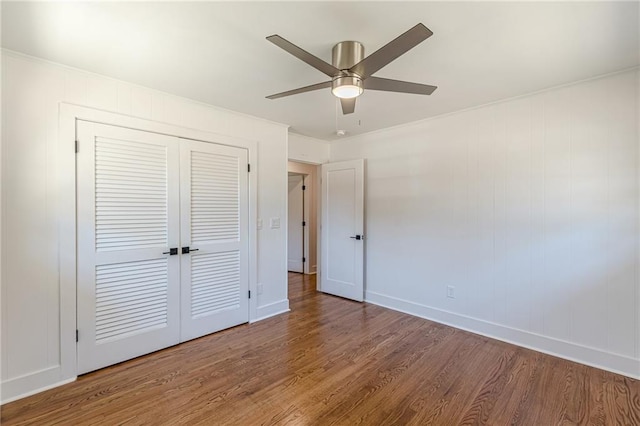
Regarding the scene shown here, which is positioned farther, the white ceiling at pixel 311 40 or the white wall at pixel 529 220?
the white wall at pixel 529 220

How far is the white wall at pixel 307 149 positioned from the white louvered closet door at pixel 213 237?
1004 millimetres

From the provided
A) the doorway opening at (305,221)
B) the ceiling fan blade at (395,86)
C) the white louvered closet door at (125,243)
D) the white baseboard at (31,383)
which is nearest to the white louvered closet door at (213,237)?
the white louvered closet door at (125,243)

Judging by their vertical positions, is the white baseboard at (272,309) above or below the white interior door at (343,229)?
below

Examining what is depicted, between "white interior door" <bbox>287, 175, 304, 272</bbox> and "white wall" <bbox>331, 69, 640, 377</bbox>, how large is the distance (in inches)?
95.0

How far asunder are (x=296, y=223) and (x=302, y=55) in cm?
462

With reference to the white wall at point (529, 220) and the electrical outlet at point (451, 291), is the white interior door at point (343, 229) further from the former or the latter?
the electrical outlet at point (451, 291)

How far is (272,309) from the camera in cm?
360

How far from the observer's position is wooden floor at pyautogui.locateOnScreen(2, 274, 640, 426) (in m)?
1.86

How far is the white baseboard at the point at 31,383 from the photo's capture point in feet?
6.45

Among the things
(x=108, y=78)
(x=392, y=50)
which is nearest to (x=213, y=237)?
(x=108, y=78)

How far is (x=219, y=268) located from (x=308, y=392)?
161 centimetres

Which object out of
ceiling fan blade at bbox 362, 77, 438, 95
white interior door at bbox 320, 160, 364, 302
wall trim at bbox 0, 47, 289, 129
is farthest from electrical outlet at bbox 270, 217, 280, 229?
ceiling fan blade at bbox 362, 77, 438, 95

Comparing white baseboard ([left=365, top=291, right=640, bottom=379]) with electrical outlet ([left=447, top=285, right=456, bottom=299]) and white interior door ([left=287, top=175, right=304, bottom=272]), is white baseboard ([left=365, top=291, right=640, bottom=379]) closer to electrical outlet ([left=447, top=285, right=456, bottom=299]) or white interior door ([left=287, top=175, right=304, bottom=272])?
electrical outlet ([left=447, top=285, right=456, bottom=299])

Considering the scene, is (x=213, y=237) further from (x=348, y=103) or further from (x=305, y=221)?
(x=305, y=221)
